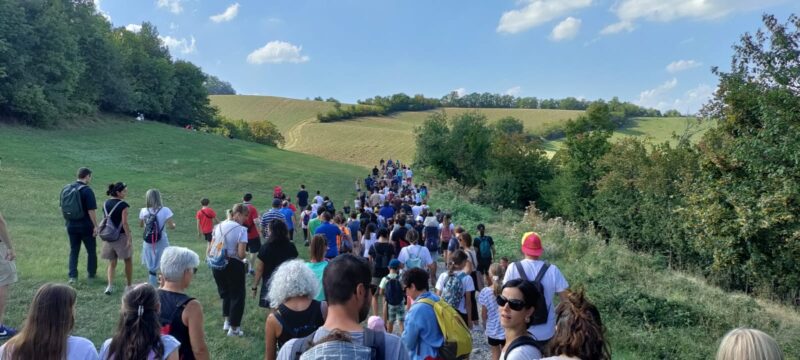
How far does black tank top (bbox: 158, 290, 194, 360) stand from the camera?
138 inches

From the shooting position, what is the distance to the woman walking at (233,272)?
639 centimetres

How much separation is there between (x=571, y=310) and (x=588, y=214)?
2734 centimetres

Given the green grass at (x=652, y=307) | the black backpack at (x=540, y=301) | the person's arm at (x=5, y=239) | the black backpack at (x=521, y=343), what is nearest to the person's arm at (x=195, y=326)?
the black backpack at (x=521, y=343)

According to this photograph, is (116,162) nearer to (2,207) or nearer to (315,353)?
(2,207)

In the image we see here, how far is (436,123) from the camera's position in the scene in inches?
1582

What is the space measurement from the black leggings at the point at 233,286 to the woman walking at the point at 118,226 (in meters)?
1.92

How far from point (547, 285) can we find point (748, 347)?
2.60 m

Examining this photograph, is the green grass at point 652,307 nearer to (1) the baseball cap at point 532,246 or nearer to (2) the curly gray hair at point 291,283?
(1) the baseball cap at point 532,246

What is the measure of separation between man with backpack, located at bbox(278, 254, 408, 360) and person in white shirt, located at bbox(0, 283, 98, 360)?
4.37ft

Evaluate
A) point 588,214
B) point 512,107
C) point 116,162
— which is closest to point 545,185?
point 588,214

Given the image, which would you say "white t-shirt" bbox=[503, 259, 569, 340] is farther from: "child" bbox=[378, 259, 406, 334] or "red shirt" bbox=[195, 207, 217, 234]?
"red shirt" bbox=[195, 207, 217, 234]

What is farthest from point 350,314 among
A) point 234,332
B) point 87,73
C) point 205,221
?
point 87,73

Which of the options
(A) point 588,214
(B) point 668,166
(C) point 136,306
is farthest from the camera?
(A) point 588,214

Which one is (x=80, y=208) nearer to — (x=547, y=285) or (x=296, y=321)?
(x=296, y=321)
